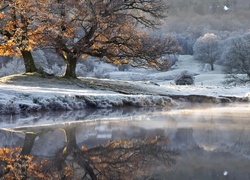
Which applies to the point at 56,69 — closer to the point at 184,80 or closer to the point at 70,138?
the point at 184,80

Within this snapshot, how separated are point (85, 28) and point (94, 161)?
1982cm

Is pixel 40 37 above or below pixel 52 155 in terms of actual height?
above

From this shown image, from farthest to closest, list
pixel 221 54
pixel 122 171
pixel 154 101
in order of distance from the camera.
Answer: pixel 221 54 < pixel 154 101 < pixel 122 171

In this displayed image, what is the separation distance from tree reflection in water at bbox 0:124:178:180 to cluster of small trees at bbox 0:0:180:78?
16596 mm

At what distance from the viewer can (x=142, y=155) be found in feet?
19.8

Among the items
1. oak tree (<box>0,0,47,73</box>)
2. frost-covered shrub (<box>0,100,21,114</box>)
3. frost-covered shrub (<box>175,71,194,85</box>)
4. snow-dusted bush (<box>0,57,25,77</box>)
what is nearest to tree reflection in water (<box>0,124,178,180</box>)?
frost-covered shrub (<box>0,100,21,114</box>)

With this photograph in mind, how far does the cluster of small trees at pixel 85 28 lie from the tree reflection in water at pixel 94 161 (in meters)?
16.6

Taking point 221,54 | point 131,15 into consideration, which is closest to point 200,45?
point 221,54

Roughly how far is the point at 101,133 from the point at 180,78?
35.2 m

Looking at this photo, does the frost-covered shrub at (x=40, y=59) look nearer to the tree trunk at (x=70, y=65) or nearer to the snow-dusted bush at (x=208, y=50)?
the tree trunk at (x=70, y=65)

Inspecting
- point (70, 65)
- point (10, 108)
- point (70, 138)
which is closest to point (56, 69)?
point (70, 65)

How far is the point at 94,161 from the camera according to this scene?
5531mm

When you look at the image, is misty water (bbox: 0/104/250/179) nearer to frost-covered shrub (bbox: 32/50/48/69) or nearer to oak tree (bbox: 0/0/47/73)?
oak tree (bbox: 0/0/47/73)

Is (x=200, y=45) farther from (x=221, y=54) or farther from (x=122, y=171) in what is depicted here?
(x=122, y=171)
